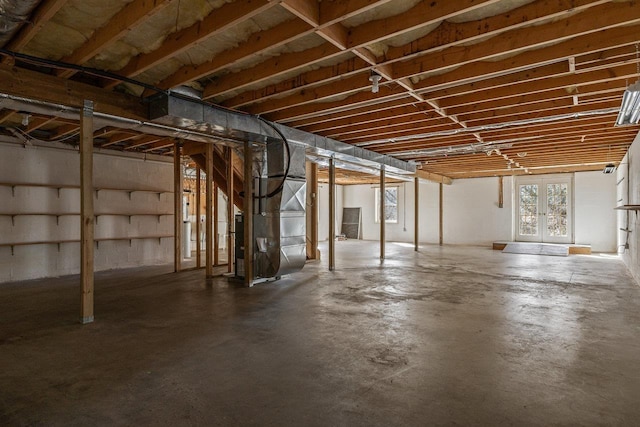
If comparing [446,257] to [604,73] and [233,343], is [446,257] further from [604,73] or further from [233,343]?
[233,343]

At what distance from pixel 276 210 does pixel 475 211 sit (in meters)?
8.79

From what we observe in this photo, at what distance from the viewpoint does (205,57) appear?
340 cm

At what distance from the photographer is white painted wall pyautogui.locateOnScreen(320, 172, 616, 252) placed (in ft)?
32.9

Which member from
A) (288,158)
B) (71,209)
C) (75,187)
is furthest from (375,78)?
(71,209)

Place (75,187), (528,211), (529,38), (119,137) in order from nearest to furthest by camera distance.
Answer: (529,38) < (119,137) < (75,187) < (528,211)

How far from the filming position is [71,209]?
20.7ft

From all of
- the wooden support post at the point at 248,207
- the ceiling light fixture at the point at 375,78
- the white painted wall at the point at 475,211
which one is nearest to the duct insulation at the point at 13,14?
the ceiling light fixture at the point at 375,78

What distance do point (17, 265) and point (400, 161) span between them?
7496mm

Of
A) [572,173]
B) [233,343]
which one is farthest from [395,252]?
[233,343]

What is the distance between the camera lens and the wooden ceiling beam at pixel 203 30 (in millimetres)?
2416

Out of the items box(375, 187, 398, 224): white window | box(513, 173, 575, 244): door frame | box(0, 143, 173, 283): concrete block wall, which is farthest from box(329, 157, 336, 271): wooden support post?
box(513, 173, 575, 244): door frame

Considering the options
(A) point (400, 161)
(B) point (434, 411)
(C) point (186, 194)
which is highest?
(A) point (400, 161)

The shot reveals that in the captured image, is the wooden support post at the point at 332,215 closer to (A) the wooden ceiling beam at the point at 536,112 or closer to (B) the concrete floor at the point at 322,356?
(B) the concrete floor at the point at 322,356

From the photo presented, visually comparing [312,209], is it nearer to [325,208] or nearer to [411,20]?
[411,20]
